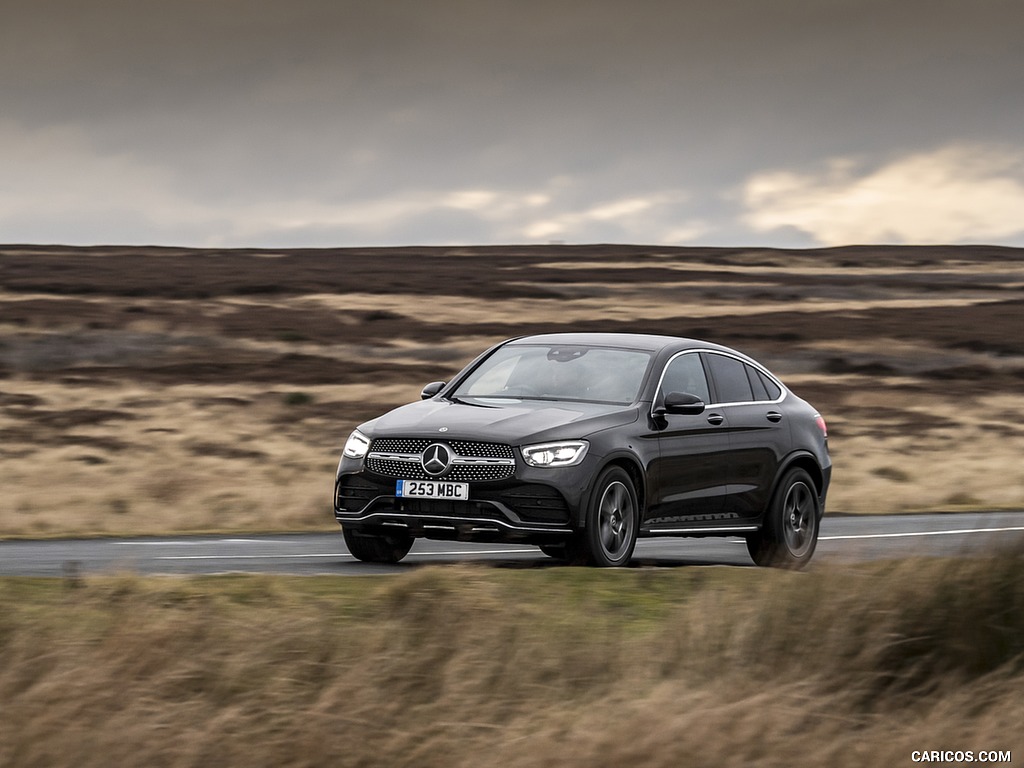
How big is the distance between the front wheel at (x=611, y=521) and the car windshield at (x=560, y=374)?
711mm

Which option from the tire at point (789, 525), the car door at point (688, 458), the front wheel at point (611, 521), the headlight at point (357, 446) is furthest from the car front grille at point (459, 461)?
the tire at point (789, 525)

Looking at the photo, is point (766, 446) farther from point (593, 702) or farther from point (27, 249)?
point (27, 249)

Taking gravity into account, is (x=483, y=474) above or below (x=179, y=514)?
above

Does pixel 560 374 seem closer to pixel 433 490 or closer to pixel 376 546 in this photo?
pixel 433 490

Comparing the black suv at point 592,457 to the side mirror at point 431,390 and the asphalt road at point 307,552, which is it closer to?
the side mirror at point 431,390

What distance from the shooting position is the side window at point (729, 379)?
13984 mm

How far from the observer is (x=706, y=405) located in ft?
45.1

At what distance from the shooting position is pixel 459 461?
12.2 meters

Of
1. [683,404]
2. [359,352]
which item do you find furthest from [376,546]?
[359,352]

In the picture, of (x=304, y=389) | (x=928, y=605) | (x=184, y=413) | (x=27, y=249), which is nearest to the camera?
(x=928, y=605)

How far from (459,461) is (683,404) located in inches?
70.3

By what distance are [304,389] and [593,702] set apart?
32712 mm

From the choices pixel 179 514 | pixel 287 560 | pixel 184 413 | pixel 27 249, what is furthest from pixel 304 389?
pixel 27 249

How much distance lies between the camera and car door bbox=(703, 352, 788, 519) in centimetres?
1379
